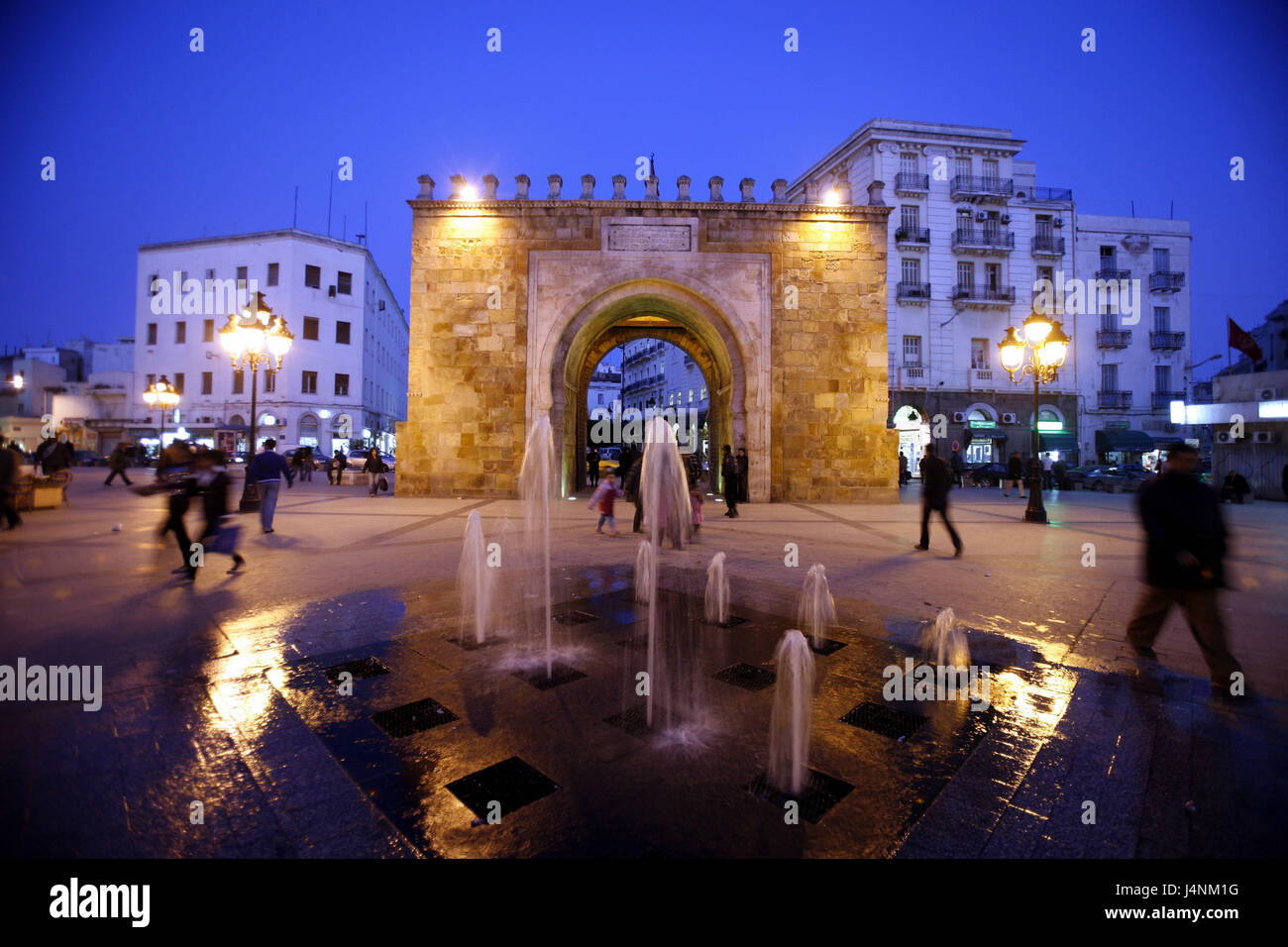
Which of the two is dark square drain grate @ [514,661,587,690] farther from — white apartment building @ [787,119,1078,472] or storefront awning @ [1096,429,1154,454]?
storefront awning @ [1096,429,1154,454]

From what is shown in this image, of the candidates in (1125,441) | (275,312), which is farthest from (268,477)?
(1125,441)

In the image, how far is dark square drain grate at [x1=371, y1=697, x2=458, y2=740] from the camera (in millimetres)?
2980

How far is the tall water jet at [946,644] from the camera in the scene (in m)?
4.06

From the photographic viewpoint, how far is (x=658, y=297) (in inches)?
639

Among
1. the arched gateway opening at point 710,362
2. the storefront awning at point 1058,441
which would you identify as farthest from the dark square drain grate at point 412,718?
the storefront awning at point 1058,441

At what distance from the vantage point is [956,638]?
14.4 ft

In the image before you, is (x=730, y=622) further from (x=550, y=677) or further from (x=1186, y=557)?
(x=1186, y=557)

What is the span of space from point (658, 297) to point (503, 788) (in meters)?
15.3

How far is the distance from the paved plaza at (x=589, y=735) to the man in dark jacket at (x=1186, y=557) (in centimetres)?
32

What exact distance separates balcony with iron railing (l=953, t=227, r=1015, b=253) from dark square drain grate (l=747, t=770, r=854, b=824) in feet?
114

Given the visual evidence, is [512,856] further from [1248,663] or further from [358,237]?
[358,237]

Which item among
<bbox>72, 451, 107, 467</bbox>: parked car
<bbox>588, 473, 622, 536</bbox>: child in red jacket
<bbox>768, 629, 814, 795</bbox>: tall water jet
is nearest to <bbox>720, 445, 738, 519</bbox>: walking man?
<bbox>588, 473, 622, 536</bbox>: child in red jacket

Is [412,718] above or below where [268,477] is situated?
below
